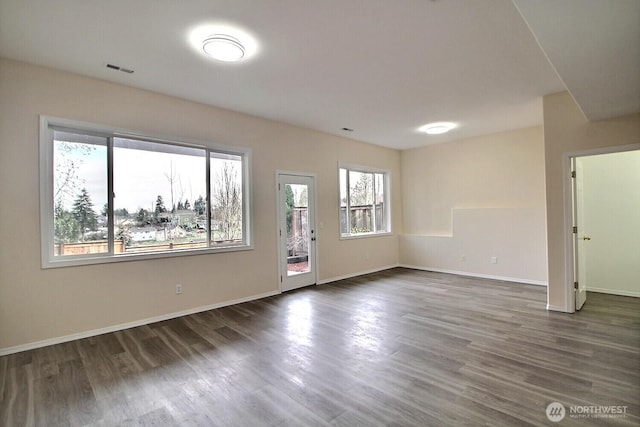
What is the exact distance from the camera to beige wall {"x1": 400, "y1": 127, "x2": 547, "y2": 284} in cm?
569

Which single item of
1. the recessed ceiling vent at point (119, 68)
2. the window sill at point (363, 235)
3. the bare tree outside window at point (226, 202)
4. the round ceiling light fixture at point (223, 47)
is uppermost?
the recessed ceiling vent at point (119, 68)

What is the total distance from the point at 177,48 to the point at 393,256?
6323mm

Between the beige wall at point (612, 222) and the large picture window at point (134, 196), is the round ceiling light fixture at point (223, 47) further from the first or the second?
the beige wall at point (612, 222)

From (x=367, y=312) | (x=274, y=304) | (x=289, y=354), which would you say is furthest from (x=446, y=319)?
(x=274, y=304)

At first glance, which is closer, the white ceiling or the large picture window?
the white ceiling

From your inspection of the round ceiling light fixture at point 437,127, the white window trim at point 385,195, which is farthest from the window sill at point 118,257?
the round ceiling light fixture at point 437,127

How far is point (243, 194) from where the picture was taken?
4922mm

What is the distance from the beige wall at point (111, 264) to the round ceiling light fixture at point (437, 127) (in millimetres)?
2158

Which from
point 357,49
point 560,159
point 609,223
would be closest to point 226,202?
point 357,49

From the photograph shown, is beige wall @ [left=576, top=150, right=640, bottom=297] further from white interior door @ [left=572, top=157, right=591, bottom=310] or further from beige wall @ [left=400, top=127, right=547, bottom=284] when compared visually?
beige wall @ [left=400, top=127, right=547, bottom=284]

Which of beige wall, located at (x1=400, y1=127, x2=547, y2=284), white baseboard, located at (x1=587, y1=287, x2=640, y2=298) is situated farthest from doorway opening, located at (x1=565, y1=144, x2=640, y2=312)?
beige wall, located at (x1=400, y1=127, x2=547, y2=284)

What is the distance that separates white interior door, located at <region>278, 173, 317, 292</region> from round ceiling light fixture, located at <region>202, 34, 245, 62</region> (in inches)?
101

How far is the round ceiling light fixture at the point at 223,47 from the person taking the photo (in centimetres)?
270

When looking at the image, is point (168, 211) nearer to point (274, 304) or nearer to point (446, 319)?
point (274, 304)
